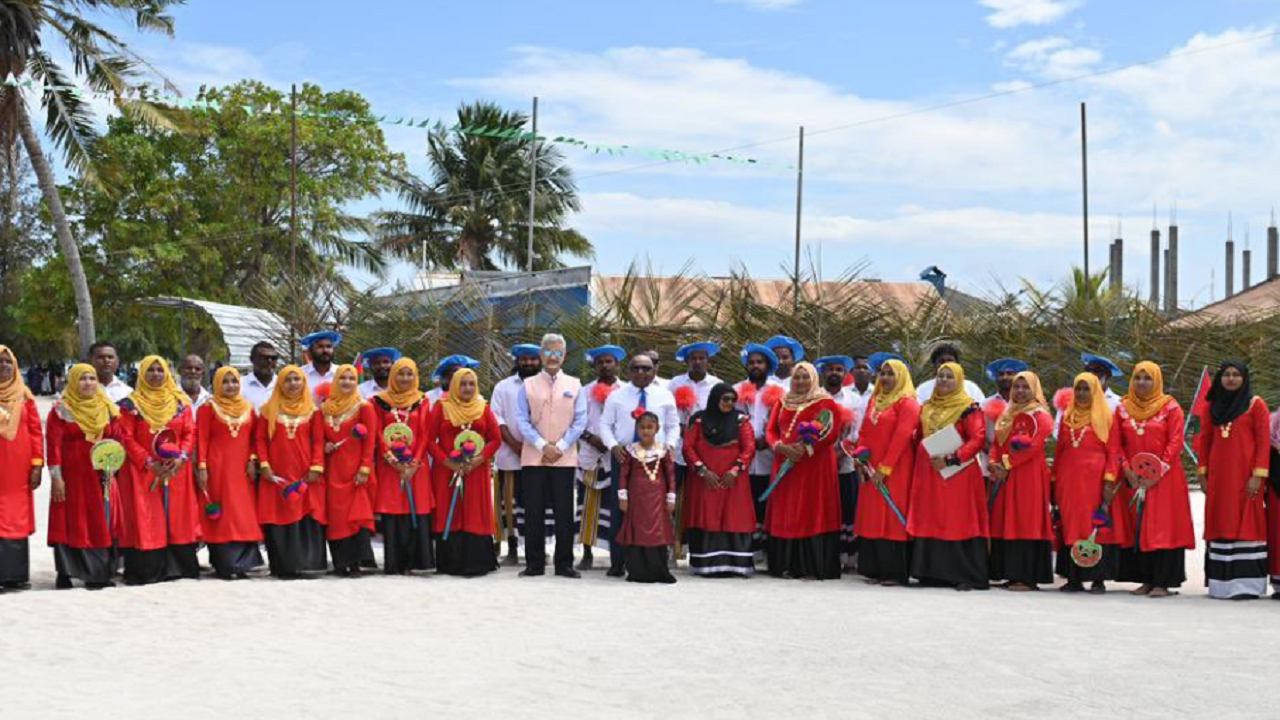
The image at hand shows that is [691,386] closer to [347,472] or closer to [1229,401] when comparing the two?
[347,472]

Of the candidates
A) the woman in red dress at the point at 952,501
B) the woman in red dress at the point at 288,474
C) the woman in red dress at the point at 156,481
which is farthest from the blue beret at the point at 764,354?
the woman in red dress at the point at 156,481

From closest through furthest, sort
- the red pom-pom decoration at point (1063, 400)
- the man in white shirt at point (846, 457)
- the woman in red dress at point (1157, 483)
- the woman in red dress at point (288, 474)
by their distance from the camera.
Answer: the woman in red dress at point (1157, 483)
the woman in red dress at point (288, 474)
the red pom-pom decoration at point (1063, 400)
the man in white shirt at point (846, 457)

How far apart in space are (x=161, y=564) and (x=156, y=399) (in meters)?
1.07

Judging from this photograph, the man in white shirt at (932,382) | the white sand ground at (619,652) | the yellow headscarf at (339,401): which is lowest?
the white sand ground at (619,652)

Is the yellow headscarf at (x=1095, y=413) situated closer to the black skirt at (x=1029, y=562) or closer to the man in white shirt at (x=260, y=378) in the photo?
the black skirt at (x=1029, y=562)

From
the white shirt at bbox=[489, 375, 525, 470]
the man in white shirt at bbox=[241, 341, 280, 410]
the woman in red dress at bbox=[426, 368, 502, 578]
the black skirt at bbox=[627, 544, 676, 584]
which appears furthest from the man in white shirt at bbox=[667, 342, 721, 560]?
the man in white shirt at bbox=[241, 341, 280, 410]

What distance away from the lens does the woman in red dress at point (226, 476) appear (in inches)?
374

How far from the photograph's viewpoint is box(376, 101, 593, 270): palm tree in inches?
1544

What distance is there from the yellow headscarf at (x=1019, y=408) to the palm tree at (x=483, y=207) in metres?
29.9

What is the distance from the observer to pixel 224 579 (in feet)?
31.3

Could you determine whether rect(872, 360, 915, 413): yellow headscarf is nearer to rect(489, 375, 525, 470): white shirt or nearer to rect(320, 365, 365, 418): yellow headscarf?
rect(489, 375, 525, 470): white shirt

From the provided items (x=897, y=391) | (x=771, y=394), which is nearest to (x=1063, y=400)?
(x=897, y=391)

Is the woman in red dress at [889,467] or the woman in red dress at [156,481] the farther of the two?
the woman in red dress at [889,467]

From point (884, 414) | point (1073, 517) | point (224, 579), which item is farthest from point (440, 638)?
point (1073, 517)
